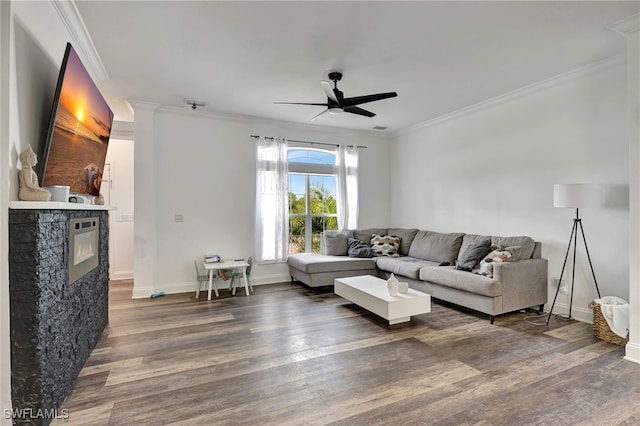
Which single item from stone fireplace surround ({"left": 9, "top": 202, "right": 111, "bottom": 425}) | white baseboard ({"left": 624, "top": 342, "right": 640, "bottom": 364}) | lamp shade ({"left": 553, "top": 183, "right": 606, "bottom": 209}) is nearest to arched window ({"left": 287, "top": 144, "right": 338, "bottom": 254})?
lamp shade ({"left": 553, "top": 183, "right": 606, "bottom": 209})

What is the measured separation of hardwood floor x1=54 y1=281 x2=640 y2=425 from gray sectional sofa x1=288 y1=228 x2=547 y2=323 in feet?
0.81

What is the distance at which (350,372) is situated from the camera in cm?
239

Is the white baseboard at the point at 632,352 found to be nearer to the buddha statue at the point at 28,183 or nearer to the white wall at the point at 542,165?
the white wall at the point at 542,165

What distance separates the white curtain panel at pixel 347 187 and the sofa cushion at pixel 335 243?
39 cm

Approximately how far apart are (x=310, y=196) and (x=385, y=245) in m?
1.60

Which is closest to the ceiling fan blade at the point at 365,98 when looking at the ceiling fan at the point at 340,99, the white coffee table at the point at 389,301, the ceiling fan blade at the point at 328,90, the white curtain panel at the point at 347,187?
the ceiling fan at the point at 340,99

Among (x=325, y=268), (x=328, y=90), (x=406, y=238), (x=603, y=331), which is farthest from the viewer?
(x=406, y=238)

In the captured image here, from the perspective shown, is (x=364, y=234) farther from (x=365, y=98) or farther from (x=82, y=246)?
(x=82, y=246)

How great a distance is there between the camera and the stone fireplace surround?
169cm

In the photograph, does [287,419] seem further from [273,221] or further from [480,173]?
[480,173]

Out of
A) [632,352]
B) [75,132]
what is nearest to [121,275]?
[75,132]

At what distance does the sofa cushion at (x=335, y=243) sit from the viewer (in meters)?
5.37

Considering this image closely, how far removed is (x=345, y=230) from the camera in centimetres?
564

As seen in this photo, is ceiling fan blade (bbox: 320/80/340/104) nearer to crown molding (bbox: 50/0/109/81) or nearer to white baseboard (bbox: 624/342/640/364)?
crown molding (bbox: 50/0/109/81)
